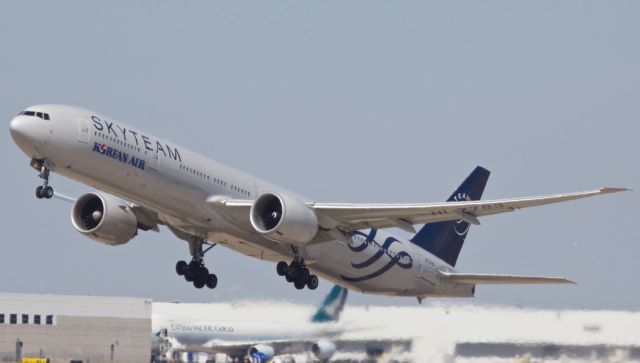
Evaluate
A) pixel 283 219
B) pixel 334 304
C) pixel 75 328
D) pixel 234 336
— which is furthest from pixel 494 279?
pixel 75 328

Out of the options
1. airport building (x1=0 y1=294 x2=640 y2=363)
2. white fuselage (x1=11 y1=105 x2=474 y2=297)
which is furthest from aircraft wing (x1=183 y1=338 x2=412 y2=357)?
white fuselage (x1=11 y1=105 x2=474 y2=297)

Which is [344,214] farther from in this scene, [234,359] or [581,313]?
[234,359]

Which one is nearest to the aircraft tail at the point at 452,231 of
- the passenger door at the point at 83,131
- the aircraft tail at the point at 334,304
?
the aircraft tail at the point at 334,304

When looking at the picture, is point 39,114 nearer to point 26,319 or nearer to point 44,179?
point 44,179

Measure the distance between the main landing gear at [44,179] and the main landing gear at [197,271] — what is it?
25.7 ft

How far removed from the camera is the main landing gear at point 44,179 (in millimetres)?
32188

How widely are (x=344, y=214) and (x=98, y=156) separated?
8207 millimetres

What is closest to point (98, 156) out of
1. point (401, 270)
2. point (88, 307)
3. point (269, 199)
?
point (269, 199)

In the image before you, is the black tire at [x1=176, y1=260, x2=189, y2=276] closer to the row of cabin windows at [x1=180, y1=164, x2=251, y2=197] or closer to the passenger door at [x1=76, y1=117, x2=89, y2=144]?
the row of cabin windows at [x1=180, y1=164, x2=251, y2=197]

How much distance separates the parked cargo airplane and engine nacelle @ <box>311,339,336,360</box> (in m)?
3.34

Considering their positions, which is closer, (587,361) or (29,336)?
(587,361)

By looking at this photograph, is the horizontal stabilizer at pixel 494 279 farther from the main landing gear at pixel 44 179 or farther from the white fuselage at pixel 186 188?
the main landing gear at pixel 44 179

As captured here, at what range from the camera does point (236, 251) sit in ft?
126

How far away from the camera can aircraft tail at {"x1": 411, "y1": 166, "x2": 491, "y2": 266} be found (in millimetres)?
43812
